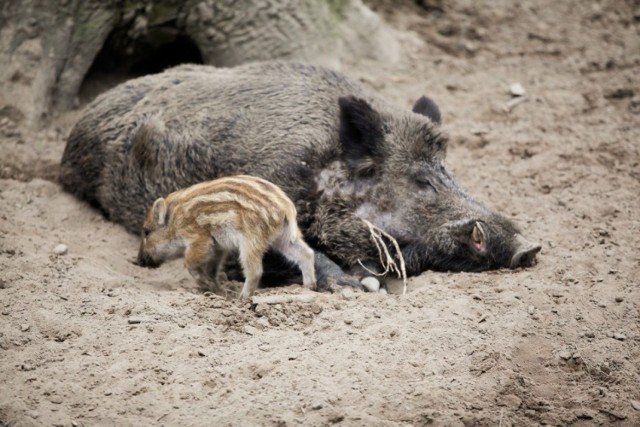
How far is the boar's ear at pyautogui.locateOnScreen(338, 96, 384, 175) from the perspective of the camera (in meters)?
5.67

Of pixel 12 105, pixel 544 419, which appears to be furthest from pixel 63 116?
pixel 544 419

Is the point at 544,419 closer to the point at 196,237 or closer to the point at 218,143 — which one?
the point at 196,237

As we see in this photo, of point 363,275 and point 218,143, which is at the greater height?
point 218,143

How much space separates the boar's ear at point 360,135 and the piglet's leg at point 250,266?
1112 mm

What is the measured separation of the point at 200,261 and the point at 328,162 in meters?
1.20

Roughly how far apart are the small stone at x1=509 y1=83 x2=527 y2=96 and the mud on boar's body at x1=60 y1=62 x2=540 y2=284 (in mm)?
2276

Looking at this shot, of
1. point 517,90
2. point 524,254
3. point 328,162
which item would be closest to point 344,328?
point 524,254

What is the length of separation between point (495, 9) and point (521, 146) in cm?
343

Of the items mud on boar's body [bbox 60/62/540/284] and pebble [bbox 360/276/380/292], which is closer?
pebble [bbox 360/276/380/292]

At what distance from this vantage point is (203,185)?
17.4 ft

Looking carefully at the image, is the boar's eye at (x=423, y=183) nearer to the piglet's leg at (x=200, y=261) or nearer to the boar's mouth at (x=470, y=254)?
the boar's mouth at (x=470, y=254)

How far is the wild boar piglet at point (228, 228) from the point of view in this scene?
5.03m

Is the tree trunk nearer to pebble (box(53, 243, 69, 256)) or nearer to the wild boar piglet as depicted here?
pebble (box(53, 243, 69, 256))

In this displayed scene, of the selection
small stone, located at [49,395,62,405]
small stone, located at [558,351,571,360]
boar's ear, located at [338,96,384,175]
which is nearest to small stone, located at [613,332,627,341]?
small stone, located at [558,351,571,360]
